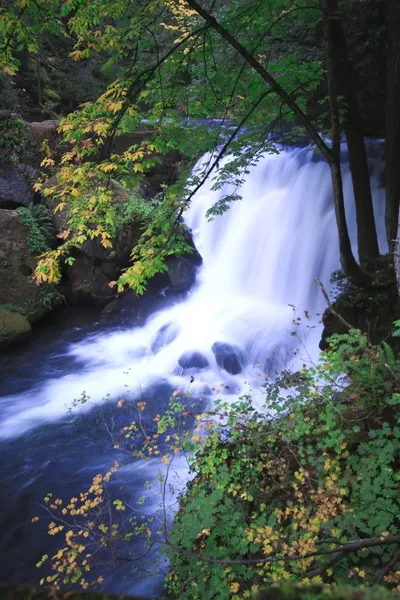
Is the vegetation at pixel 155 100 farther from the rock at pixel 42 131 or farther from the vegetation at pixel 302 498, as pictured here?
the rock at pixel 42 131

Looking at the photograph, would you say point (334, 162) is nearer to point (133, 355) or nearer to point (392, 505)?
point (392, 505)

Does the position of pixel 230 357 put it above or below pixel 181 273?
below

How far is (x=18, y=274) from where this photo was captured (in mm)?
11164

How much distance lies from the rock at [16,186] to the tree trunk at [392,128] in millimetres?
10282

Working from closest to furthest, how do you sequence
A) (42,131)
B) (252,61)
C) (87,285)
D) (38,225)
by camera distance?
(252,61) → (38,225) → (87,285) → (42,131)

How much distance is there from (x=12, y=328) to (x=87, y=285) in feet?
7.98

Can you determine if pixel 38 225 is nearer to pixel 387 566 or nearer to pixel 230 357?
pixel 230 357

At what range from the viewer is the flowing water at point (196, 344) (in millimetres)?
6547

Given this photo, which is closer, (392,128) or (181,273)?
(392,128)

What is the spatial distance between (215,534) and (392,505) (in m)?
1.50

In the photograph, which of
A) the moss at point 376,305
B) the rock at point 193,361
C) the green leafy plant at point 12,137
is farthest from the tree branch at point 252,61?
the green leafy plant at point 12,137

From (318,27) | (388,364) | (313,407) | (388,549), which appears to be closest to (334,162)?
(388,364)

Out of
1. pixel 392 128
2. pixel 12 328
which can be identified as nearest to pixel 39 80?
pixel 12 328

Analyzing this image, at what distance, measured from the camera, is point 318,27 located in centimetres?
941
